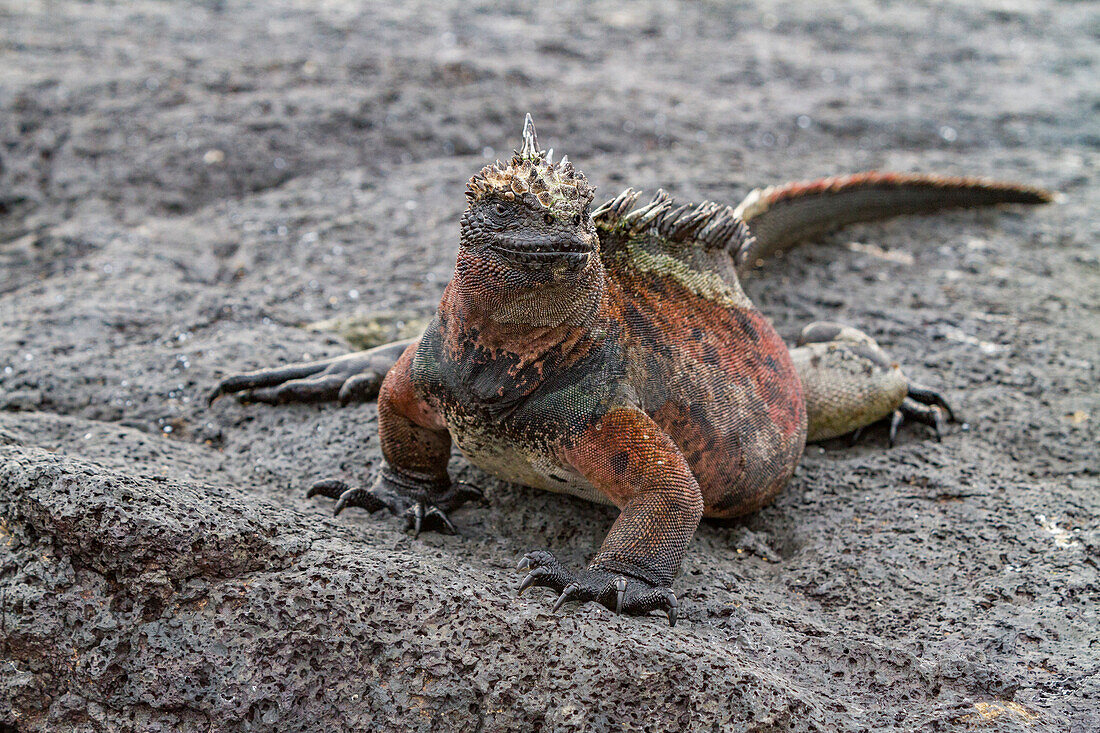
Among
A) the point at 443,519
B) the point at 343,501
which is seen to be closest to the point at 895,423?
the point at 443,519

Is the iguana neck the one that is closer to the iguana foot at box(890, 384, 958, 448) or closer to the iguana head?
the iguana head

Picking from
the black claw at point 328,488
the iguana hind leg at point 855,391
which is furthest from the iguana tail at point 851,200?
the black claw at point 328,488

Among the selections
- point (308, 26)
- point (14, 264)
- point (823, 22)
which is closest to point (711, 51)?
point (823, 22)

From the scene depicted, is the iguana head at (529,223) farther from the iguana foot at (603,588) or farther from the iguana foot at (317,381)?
the iguana foot at (317,381)

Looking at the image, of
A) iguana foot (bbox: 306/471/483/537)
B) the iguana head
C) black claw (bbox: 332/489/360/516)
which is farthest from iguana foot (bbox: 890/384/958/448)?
black claw (bbox: 332/489/360/516)

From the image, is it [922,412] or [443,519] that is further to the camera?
[922,412]

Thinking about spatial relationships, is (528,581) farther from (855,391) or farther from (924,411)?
(924,411)

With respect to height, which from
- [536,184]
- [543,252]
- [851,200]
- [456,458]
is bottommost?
[456,458]
